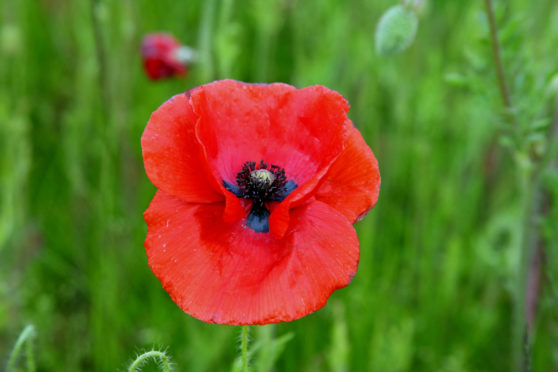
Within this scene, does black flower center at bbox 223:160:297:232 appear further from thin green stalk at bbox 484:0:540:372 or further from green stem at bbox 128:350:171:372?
thin green stalk at bbox 484:0:540:372

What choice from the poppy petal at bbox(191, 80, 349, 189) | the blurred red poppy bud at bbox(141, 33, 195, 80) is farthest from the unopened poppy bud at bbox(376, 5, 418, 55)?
the blurred red poppy bud at bbox(141, 33, 195, 80)

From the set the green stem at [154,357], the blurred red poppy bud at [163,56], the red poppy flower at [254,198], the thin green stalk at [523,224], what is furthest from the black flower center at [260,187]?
the blurred red poppy bud at [163,56]

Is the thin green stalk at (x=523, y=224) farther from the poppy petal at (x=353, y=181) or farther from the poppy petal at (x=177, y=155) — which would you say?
the poppy petal at (x=177, y=155)

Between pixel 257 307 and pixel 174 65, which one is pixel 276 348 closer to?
pixel 257 307

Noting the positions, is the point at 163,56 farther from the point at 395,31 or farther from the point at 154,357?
the point at 154,357

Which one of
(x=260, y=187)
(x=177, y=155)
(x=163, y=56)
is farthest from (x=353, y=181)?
(x=163, y=56)
